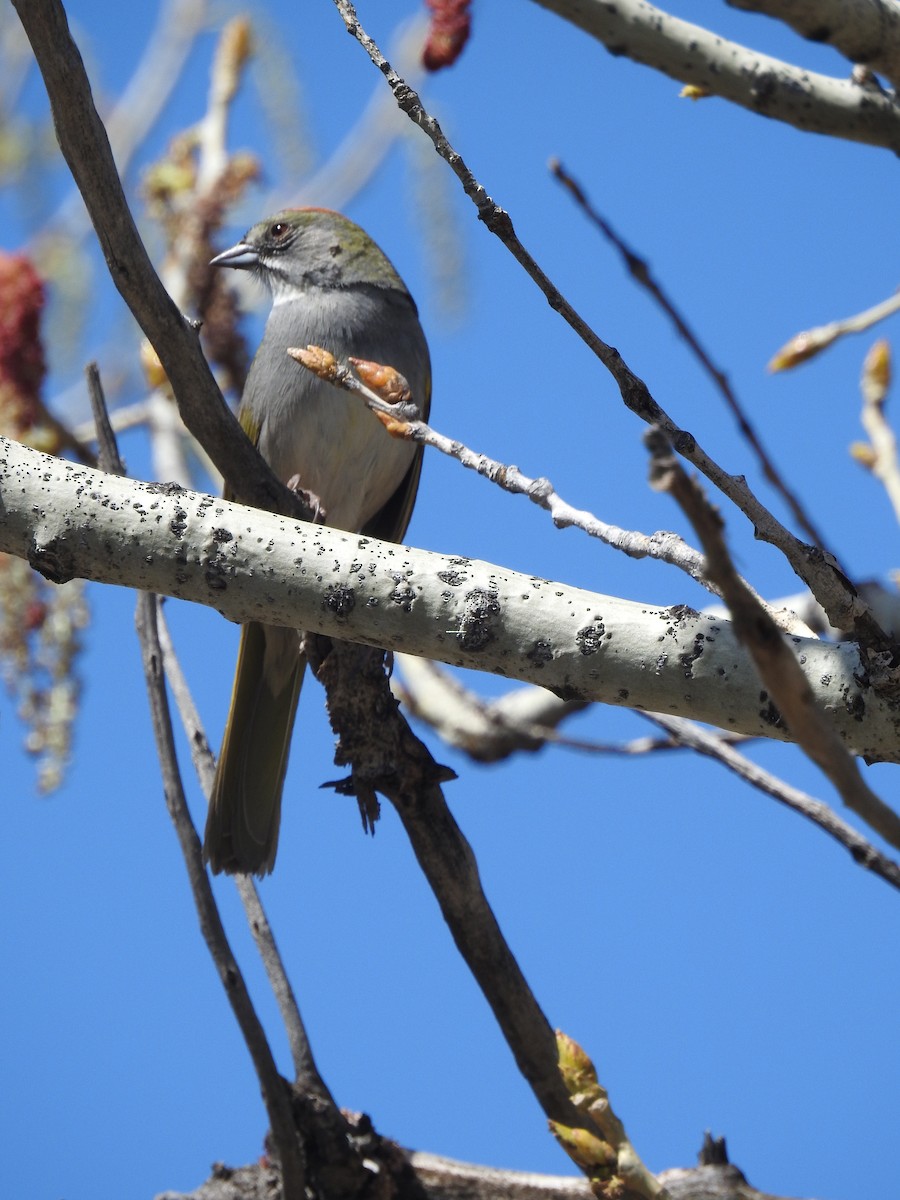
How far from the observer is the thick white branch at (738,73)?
3105 mm

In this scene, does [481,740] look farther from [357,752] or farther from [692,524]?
[692,524]

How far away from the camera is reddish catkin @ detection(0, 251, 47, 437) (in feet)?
14.2

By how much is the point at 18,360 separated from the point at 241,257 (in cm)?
143

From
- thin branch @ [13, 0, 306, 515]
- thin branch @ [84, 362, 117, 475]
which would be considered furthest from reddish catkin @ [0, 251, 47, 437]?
thin branch @ [13, 0, 306, 515]

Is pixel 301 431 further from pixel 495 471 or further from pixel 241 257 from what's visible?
pixel 495 471

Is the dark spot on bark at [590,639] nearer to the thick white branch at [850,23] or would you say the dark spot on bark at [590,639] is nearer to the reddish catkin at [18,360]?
the thick white branch at [850,23]

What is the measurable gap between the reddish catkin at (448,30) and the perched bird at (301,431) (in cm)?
140

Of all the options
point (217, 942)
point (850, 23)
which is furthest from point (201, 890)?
point (850, 23)

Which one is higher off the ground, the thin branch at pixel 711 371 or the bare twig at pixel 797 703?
the thin branch at pixel 711 371

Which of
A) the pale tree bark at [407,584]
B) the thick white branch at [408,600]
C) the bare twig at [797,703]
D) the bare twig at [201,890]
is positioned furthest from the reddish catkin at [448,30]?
the bare twig at [797,703]

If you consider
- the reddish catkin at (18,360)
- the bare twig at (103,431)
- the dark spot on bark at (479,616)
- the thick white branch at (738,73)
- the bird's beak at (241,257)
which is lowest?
the dark spot on bark at (479,616)

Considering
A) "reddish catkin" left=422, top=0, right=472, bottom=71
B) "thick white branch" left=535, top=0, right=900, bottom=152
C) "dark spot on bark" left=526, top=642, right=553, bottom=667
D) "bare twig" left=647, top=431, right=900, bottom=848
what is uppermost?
"reddish catkin" left=422, top=0, right=472, bottom=71

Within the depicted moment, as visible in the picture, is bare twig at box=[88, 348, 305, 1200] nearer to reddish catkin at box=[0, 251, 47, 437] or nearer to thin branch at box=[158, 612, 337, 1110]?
thin branch at box=[158, 612, 337, 1110]

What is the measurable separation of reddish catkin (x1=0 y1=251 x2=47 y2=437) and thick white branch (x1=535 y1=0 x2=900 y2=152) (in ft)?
7.16
